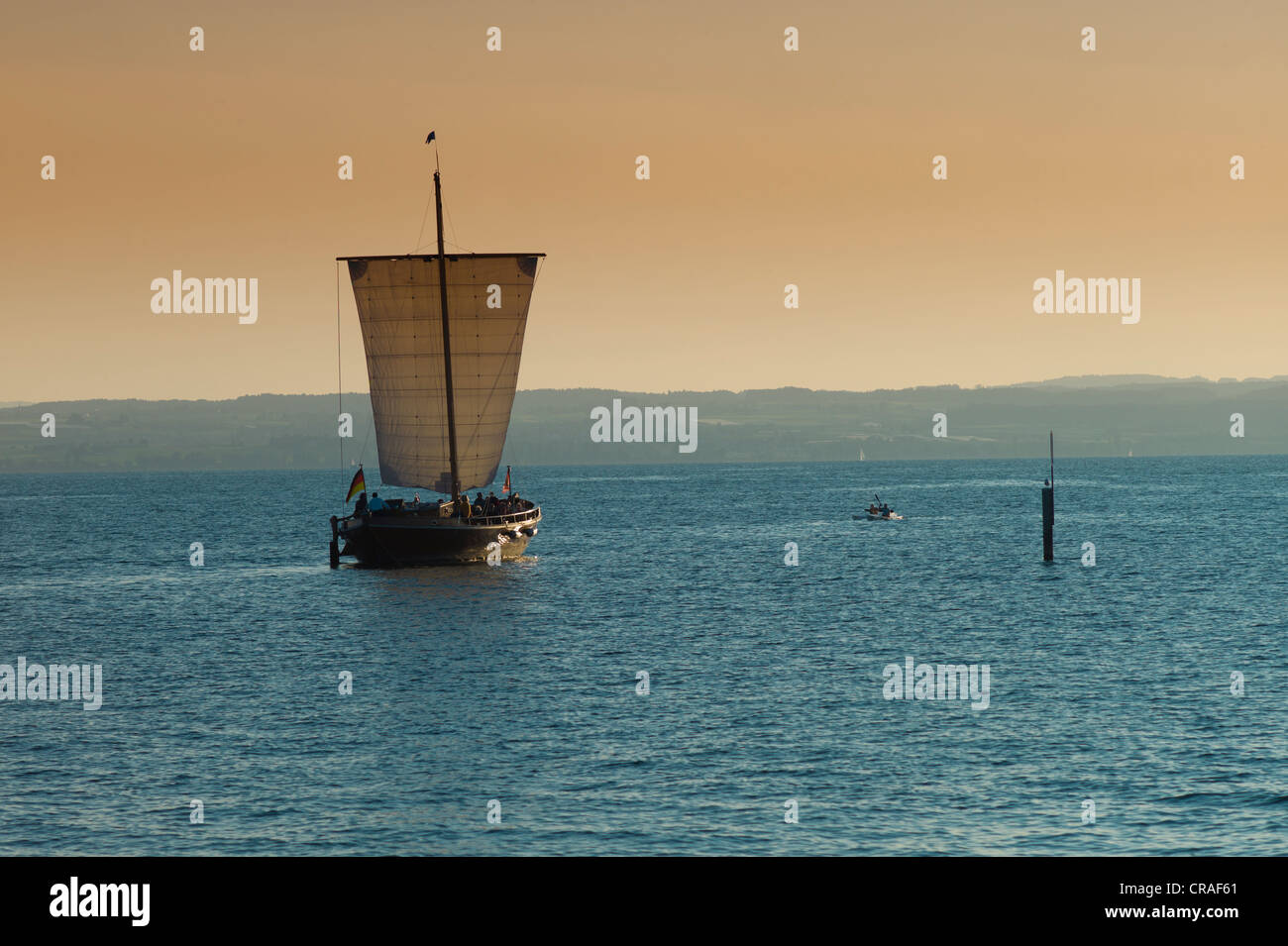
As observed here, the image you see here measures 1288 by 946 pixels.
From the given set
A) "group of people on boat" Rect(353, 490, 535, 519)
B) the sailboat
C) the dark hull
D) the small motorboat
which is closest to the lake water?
the dark hull

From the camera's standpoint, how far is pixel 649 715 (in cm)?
4094

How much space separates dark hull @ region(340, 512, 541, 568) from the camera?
281 ft

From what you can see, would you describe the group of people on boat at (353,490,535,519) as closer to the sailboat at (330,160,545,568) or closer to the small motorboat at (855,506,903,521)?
the sailboat at (330,160,545,568)

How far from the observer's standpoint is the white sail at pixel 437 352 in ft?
305

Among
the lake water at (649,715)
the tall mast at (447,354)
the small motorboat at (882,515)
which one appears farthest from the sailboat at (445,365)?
the small motorboat at (882,515)

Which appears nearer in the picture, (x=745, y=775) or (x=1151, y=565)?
(x=745, y=775)

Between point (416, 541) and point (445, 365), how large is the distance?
14.0 meters

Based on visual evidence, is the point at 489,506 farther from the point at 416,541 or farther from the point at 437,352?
the point at 437,352

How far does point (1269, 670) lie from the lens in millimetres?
48656

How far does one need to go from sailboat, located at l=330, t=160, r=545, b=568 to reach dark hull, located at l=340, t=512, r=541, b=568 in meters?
0.99

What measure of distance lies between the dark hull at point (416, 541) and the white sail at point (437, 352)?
7896mm
